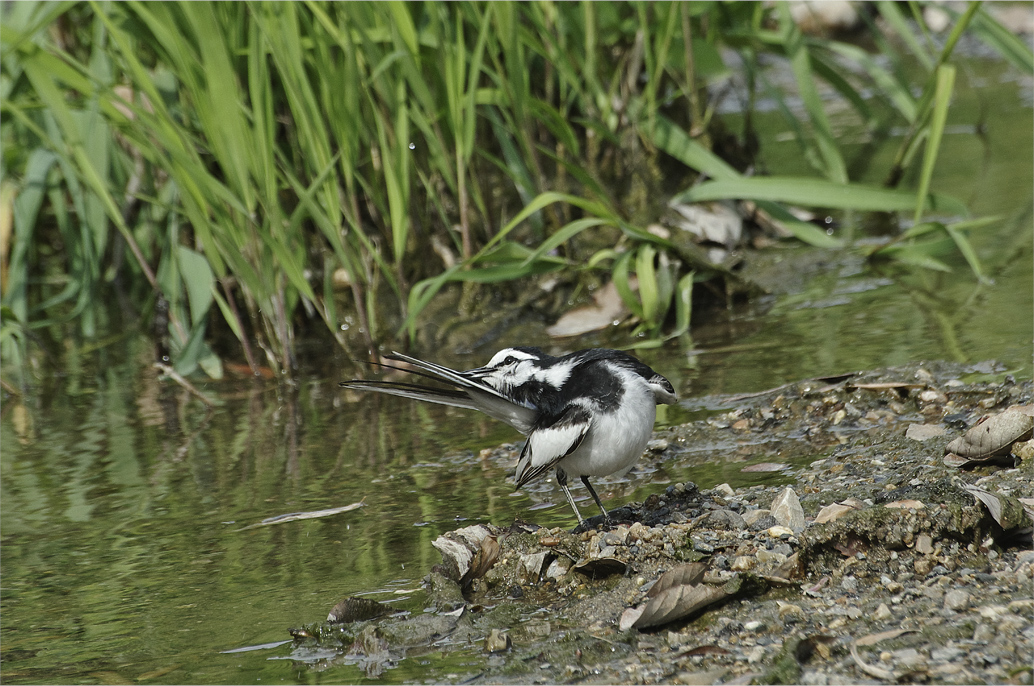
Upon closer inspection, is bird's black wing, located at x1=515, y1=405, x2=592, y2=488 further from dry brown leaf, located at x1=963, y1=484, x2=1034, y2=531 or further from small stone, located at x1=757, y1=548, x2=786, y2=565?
dry brown leaf, located at x1=963, y1=484, x2=1034, y2=531

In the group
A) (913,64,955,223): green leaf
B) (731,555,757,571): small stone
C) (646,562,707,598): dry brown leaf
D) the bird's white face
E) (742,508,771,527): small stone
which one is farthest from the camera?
(913,64,955,223): green leaf

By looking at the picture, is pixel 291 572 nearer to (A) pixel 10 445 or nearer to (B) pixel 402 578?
(B) pixel 402 578

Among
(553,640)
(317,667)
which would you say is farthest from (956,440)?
(317,667)

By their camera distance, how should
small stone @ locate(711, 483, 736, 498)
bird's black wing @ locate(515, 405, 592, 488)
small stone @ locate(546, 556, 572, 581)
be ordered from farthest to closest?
small stone @ locate(711, 483, 736, 498), bird's black wing @ locate(515, 405, 592, 488), small stone @ locate(546, 556, 572, 581)

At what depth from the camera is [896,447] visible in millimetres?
3238

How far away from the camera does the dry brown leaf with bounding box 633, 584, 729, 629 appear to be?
2332mm

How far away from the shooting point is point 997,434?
9.70ft

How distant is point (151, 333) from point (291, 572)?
9.62 ft

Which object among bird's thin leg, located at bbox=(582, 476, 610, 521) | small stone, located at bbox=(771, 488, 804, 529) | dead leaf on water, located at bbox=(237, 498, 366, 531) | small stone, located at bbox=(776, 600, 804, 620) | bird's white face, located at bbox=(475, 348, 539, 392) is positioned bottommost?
dead leaf on water, located at bbox=(237, 498, 366, 531)

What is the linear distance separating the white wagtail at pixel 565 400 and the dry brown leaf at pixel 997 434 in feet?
2.84

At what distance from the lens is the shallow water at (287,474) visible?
2691 mm

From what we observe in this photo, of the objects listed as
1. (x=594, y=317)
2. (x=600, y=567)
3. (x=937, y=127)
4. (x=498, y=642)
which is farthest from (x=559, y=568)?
(x=937, y=127)

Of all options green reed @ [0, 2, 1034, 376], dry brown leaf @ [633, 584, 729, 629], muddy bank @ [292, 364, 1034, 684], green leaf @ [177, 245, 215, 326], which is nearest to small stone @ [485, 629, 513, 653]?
muddy bank @ [292, 364, 1034, 684]

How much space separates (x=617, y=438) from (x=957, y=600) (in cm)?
99
